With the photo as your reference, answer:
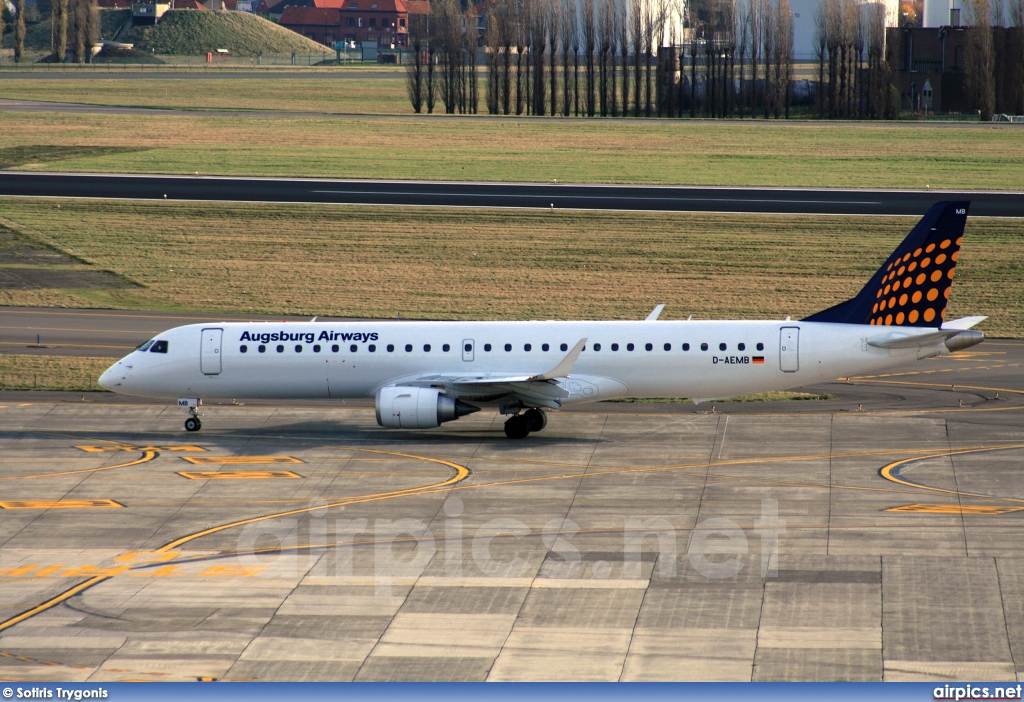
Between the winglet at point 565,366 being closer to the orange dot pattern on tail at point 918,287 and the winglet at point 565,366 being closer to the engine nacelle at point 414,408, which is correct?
the engine nacelle at point 414,408


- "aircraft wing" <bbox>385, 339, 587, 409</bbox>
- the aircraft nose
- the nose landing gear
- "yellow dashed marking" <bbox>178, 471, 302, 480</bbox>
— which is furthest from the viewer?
the aircraft nose

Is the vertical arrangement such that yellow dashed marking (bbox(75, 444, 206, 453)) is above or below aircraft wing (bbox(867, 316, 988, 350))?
below

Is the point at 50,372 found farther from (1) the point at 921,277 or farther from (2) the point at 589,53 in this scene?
(2) the point at 589,53

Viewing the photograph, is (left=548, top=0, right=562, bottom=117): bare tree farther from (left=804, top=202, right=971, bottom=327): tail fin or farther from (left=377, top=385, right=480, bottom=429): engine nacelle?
(left=377, top=385, right=480, bottom=429): engine nacelle

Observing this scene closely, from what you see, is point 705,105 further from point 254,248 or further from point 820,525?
point 820,525

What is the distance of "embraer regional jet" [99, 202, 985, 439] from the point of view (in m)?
38.5

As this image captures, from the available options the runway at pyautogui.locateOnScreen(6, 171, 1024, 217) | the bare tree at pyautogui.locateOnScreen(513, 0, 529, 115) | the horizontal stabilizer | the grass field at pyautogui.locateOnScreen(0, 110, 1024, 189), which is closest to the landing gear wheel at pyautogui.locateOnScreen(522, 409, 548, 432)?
the horizontal stabilizer

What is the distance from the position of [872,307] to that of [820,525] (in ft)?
36.3

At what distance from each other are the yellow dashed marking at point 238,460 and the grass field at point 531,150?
56445 mm

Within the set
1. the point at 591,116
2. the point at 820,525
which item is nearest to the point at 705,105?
the point at 591,116

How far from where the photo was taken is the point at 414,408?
3822cm

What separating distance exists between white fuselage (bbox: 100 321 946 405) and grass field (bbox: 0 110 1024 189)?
171ft

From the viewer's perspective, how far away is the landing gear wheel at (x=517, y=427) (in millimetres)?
39875

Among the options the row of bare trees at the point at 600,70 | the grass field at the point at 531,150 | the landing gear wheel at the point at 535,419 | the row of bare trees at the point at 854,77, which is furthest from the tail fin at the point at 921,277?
the row of bare trees at the point at 854,77
